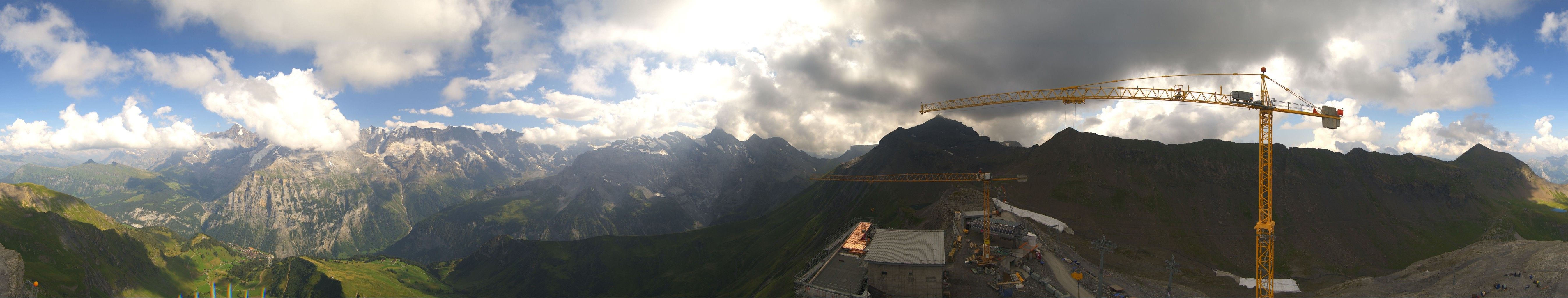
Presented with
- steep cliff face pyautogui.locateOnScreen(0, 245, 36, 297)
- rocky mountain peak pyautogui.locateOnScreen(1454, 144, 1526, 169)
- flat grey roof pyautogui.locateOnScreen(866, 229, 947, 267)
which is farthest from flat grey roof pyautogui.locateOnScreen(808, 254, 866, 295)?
rocky mountain peak pyautogui.locateOnScreen(1454, 144, 1526, 169)

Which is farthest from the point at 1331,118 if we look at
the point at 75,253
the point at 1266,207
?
the point at 75,253

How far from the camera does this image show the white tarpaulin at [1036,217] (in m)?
114

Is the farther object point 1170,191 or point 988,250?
point 1170,191

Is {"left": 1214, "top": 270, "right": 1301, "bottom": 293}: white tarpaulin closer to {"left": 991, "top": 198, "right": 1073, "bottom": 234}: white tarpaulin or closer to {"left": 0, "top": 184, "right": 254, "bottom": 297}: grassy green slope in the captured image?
{"left": 991, "top": 198, "right": 1073, "bottom": 234}: white tarpaulin

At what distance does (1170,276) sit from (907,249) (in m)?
29.3

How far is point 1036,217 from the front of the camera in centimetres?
11856

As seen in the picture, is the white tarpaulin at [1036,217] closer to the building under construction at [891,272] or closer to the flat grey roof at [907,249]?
the flat grey roof at [907,249]

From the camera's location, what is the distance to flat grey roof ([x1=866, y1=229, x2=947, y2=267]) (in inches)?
2271

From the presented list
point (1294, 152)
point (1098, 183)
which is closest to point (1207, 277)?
point (1098, 183)

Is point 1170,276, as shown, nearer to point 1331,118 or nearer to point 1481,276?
point 1331,118

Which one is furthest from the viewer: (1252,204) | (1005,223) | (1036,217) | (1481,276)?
(1252,204)

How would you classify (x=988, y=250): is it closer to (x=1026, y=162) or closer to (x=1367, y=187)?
(x=1026, y=162)

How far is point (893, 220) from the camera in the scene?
5610 inches

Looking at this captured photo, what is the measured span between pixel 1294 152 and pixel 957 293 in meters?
177
